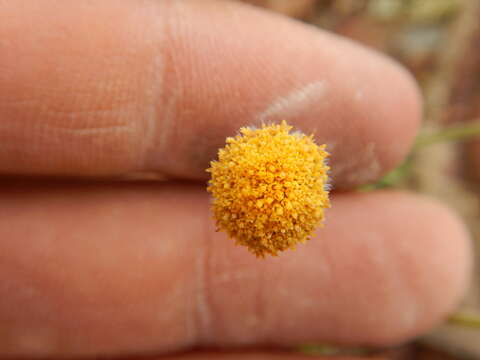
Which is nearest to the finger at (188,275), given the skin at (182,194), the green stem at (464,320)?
the skin at (182,194)

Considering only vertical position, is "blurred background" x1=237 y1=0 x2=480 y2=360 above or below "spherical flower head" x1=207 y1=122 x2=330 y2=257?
above

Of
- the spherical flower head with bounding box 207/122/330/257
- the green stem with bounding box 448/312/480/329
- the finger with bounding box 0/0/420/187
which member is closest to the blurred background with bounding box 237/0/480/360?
the green stem with bounding box 448/312/480/329

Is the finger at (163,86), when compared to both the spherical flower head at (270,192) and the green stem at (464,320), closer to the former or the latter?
the spherical flower head at (270,192)

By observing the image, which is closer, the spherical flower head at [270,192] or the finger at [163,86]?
the spherical flower head at [270,192]

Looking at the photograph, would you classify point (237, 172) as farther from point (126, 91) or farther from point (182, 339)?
point (182, 339)

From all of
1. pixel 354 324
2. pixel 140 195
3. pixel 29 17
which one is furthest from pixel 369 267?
pixel 29 17

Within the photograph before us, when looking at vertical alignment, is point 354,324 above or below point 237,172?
below

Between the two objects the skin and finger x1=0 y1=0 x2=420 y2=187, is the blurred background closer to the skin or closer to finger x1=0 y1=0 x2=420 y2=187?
the skin

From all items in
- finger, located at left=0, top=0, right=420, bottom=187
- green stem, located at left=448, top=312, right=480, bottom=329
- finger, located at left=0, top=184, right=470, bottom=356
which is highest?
finger, located at left=0, top=0, right=420, bottom=187
